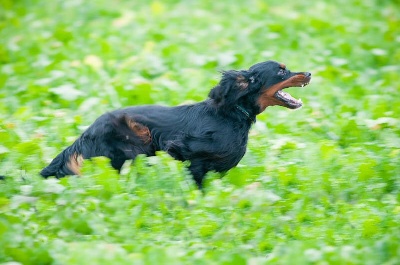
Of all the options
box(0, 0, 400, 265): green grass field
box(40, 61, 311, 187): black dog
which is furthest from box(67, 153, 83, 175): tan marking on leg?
box(0, 0, 400, 265): green grass field

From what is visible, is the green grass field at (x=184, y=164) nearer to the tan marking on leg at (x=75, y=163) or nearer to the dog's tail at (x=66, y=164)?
the dog's tail at (x=66, y=164)

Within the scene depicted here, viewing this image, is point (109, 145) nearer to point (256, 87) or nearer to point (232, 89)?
point (232, 89)

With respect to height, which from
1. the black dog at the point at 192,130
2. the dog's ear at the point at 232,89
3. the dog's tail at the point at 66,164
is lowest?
the dog's tail at the point at 66,164

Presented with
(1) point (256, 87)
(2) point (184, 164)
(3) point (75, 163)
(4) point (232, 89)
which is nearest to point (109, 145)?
(3) point (75, 163)

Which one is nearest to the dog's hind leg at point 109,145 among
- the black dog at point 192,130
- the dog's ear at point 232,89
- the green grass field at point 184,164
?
the black dog at point 192,130

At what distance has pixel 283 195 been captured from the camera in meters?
6.07

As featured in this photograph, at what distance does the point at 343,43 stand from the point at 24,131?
5578mm

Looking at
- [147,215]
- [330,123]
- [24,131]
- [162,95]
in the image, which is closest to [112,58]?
[162,95]

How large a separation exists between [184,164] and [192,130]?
39 cm

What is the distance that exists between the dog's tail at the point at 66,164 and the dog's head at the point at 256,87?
53.6 inches

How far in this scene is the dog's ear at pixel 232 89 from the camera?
643 cm

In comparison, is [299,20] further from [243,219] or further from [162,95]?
[243,219]

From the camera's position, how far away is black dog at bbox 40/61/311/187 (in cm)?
627

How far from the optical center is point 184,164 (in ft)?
20.0
